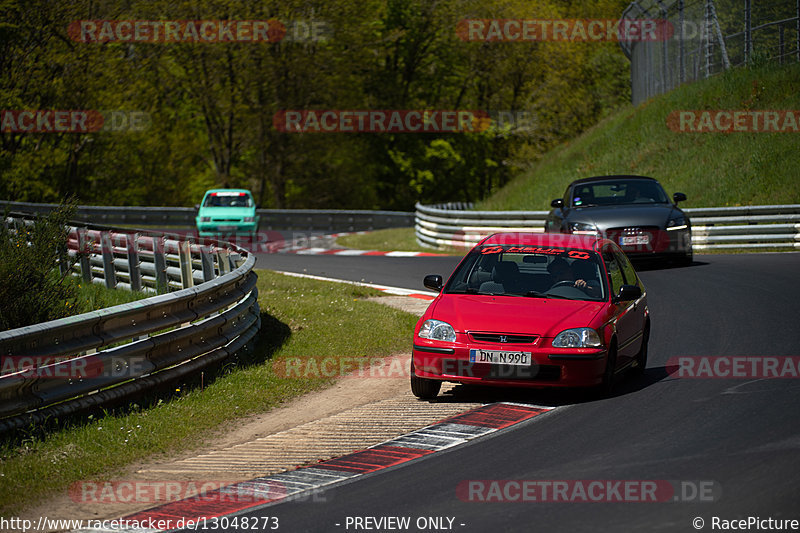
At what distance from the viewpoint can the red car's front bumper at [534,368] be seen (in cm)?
916

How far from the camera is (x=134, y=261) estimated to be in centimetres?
1783

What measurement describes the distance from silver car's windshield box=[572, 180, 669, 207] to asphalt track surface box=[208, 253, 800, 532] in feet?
26.7

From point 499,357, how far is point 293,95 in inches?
1923

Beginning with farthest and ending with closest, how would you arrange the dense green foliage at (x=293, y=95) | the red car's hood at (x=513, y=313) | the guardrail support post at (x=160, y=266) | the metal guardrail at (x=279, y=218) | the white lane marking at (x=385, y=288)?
the dense green foliage at (x=293, y=95), the metal guardrail at (x=279, y=218), the white lane marking at (x=385, y=288), the guardrail support post at (x=160, y=266), the red car's hood at (x=513, y=313)

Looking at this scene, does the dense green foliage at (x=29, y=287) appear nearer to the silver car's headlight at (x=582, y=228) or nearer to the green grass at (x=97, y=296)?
the green grass at (x=97, y=296)

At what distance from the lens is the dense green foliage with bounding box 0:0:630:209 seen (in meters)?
46.8

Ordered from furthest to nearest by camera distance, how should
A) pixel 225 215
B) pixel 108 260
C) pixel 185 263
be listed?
1. pixel 225 215
2. pixel 108 260
3. pixel 185 263

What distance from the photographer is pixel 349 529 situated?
6055 millimetres

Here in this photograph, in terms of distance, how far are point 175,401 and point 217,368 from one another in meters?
1.54

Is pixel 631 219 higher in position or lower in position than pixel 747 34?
lower

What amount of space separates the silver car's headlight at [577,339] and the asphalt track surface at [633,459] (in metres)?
0.53

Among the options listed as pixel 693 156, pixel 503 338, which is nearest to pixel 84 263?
pixel 503 338

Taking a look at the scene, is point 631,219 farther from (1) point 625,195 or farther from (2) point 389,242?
(2) point 389,242

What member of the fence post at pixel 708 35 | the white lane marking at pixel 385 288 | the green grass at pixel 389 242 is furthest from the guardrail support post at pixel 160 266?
the fence post at pixel 708 35
